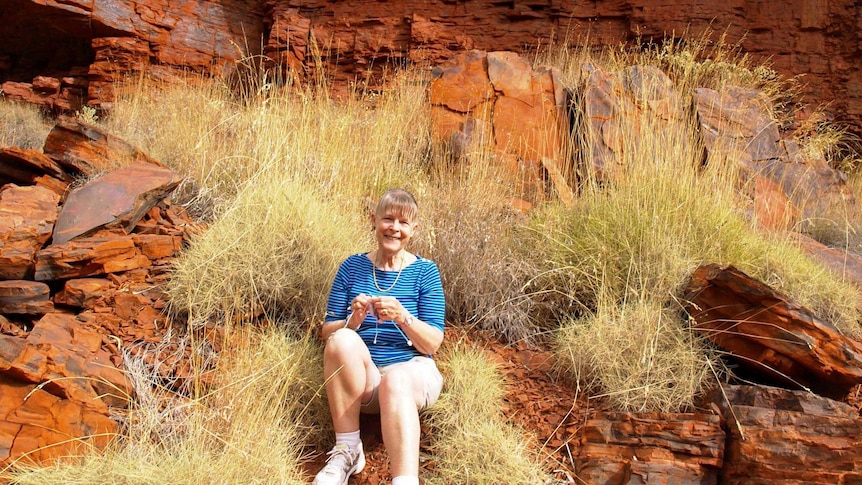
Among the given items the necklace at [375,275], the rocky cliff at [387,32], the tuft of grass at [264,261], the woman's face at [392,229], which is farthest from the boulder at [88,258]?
the rocky cliff at [387,32]

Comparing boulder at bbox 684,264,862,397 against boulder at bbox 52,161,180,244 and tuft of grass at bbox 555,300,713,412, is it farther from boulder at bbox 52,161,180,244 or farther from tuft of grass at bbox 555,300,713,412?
boulder at bbox 52,161,180,244

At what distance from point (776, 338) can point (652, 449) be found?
3.15 ft

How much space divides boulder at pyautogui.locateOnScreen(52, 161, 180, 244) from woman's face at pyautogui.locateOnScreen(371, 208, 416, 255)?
203 cm

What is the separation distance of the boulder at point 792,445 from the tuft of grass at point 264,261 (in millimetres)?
2275

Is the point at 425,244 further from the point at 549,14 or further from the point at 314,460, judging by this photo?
the point at 549,14

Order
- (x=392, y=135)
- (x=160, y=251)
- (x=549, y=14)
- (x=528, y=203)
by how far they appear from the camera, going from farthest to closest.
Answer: (x=549, y=14) < (x=392, y=135) < (x=528, y=203) < (x=160, y=251)

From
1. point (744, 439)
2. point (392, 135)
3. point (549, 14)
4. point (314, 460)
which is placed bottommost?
point (314, 460)

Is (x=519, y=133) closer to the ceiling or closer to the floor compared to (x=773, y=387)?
closer to the ceiling

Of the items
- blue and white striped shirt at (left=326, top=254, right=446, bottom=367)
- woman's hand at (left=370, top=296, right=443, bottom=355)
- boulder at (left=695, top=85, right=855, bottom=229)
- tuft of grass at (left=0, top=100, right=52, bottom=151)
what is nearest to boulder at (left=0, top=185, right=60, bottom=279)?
blue and white striped shirt at (left=326, top=254, right=446, bottom=367)

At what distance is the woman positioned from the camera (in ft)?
8.91

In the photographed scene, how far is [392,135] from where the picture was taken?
19.7ft

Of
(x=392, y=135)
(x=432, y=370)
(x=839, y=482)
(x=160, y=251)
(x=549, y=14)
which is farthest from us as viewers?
(x=549, y=14)

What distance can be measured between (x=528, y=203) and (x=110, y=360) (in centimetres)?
335

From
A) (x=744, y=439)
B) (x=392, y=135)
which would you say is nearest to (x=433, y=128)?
(x=392, y=135)
